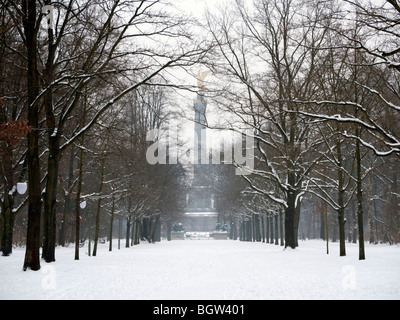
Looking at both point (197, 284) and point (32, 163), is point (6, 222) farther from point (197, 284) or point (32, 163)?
point (197, 284)

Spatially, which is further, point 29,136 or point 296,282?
point 29,136

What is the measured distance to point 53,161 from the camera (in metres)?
14.8

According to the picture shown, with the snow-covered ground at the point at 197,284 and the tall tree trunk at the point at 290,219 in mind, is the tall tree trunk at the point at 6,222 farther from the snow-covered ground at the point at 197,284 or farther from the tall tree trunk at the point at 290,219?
the tall tree trunk at the point at 290,219

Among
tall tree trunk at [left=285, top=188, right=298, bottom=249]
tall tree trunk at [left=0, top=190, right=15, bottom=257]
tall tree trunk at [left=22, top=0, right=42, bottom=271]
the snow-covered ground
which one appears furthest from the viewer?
tall tree trunk at [left=285, top=188, right=298, bottom=249]

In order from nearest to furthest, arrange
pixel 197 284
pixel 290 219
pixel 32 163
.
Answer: pixel 197 284 → pixel 32 163 → pixel 290 219

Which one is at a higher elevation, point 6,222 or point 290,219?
point 290,219

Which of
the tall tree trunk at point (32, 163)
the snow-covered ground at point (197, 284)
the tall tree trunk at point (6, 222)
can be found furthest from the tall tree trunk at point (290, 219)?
the tall tree trunk at point (32, 163)

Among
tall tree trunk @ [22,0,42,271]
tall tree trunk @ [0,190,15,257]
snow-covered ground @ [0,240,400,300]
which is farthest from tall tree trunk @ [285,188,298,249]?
tall tree trunk @ [22,0,42,271]

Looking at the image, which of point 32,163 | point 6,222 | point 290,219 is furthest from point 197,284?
point 290,219

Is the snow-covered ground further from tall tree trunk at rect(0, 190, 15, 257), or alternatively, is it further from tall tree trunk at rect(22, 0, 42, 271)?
tall tree trunk at rect(0, 190, 15, 257)

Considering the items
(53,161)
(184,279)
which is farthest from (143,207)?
(184,279)
